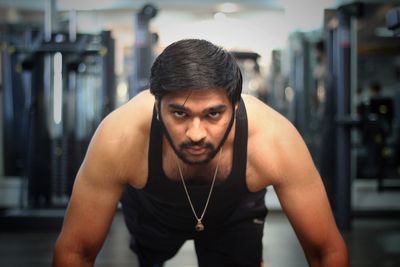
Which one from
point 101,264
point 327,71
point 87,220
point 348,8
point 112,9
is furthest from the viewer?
point 112,9

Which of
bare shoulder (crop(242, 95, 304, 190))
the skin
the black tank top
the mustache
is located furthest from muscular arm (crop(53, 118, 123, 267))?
bare shoulder (crop(242, 95, 304, 190))

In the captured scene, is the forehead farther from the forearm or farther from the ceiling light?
the ceiling light

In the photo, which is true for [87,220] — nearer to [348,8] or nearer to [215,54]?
[215,54]

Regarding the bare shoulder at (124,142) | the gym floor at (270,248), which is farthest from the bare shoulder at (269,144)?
the gym floor at (270,248)

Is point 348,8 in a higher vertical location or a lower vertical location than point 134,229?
higher

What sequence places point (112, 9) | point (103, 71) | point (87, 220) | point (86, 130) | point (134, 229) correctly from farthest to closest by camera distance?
1. point (112, 9)
2. point (86, 130)
3. point (103, 71)
4. point (134, 229)
5. point (87, 220)

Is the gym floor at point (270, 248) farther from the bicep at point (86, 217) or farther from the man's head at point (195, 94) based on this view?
the man's head at point (195, 94)

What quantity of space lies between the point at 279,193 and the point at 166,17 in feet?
14.2

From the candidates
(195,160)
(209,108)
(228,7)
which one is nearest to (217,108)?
(209,108)

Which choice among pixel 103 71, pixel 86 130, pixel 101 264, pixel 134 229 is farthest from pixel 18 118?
pixel 134 229

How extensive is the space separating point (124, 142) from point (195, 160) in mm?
228

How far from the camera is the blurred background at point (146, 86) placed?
11.1 ft

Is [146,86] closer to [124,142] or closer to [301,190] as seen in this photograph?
[124,142]

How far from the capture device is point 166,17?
17.6ft
